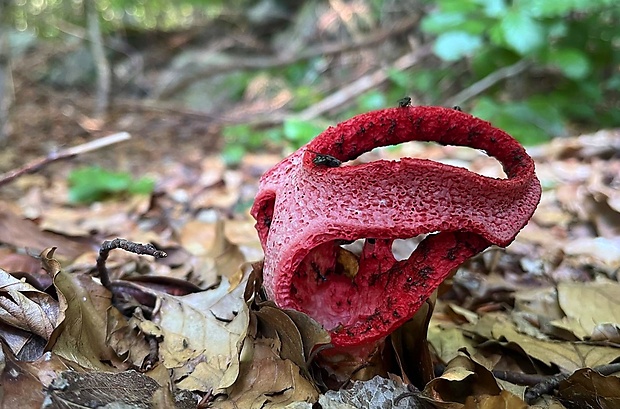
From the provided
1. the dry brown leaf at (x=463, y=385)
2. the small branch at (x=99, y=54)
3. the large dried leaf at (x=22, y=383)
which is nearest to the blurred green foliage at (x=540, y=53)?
the dry brown leaf at (x=463, y=385)

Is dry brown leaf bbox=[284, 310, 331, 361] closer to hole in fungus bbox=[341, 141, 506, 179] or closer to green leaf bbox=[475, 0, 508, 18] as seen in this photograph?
hole in fungus bbox=[341, 141, 506, 179]

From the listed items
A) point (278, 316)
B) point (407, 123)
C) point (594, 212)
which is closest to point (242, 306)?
point (278, 316)

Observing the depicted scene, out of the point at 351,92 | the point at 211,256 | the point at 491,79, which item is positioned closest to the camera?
the point at 211,256

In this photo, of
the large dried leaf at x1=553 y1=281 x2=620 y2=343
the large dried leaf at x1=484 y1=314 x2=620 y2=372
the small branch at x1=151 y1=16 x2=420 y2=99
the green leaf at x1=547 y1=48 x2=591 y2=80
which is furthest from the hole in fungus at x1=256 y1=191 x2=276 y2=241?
the small branch at x1=151 y1=16 x2=420 y2=99

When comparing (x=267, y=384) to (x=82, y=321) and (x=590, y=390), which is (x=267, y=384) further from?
(x=590, y=390)

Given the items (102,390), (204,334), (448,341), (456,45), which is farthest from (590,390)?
(456,45)

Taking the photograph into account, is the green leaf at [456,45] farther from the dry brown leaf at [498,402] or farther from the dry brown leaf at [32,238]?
the dry brown leaf at [498,402]

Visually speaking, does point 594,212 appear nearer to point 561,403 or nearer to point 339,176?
point 561,403
